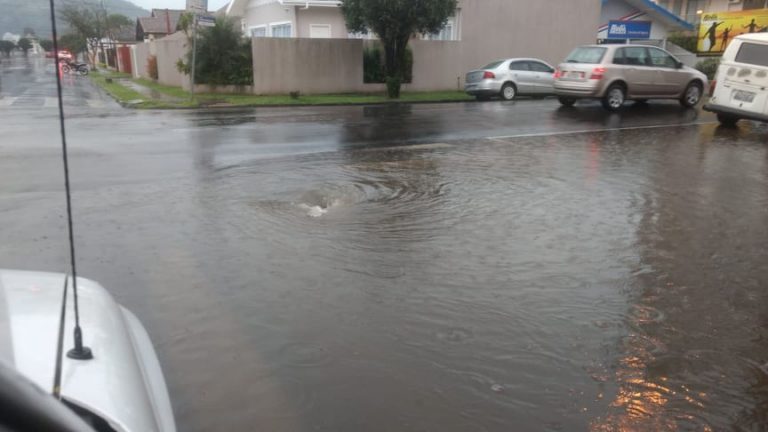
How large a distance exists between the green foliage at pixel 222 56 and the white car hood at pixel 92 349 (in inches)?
862

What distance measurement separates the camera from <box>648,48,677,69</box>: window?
60.9ft

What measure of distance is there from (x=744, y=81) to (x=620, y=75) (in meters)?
4.25

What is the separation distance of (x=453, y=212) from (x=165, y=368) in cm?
415

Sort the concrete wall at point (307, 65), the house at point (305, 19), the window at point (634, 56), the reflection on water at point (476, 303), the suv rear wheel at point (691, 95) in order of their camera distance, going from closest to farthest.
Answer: the reflection on water at point (476, 303), the window at point (634, 56), the suv rear wheel at point (691, 95), the concrete wall at point (307, 65), the house at point (305, 19)

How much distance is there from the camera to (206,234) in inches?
248

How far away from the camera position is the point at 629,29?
33.2 m

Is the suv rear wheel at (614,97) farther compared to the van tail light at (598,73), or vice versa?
the suv rear wheel at (614,97)

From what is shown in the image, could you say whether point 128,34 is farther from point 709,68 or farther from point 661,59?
point 661,59

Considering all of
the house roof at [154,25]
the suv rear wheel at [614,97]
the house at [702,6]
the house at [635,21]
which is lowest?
the suv rear wheel at [614,97]

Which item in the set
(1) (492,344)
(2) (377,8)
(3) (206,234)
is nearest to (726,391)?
(1) (492,344)

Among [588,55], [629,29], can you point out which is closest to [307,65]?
[588,55]


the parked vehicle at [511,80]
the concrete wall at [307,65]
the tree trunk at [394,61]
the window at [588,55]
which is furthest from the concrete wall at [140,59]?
the window at [588,55]

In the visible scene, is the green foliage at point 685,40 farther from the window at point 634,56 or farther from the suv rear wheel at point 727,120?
the suv rear wheel at point 727,120

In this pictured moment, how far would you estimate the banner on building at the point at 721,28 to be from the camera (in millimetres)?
38531
